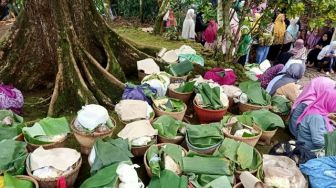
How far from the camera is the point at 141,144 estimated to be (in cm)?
462

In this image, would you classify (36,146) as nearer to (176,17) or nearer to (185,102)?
(185,102)

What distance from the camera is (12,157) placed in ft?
13.2

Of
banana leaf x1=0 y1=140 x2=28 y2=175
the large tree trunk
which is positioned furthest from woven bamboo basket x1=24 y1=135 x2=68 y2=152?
the large tree trunk

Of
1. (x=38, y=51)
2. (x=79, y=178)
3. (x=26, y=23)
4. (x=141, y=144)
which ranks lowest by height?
(x=79, y=178)

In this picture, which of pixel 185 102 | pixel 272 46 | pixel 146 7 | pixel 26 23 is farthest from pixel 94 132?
pixel 146 7

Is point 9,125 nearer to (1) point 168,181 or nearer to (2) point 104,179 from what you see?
(2) point 104,179

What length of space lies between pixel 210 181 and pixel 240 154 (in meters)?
0.62

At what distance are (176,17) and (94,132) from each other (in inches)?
333

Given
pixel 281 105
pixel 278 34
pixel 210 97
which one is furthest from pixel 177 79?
pixel 278 34

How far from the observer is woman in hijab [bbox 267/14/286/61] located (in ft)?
35.2

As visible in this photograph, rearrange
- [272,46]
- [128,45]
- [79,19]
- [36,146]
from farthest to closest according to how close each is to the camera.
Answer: [272,46], [128,45], [79,19], [36,146]

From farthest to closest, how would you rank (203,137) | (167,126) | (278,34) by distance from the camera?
1. (278,34)
2. (167,126)
3. (203,137)

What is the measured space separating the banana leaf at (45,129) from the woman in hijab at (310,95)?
3.58m

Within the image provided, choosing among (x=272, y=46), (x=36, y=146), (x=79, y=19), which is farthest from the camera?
(x=272, y=46)
